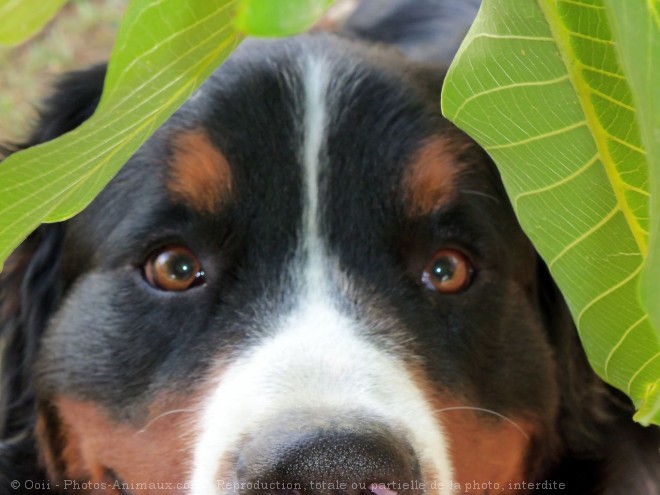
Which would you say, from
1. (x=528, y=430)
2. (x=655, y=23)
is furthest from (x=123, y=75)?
(x=528, y=430)

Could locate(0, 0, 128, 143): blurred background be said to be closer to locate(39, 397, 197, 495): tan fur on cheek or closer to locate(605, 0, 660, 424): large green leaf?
locate(39, 397, 197, 495): tan fur on cheek

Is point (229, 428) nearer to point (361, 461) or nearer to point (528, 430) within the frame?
point (361, 461)

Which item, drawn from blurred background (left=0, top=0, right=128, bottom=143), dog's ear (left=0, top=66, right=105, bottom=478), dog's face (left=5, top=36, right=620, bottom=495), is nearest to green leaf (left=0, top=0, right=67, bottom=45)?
dog's face (left=5, top=36, right=620, bottom=495)

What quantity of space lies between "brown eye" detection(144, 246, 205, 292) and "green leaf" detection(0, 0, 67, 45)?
4.38 feet

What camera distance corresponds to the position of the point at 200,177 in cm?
Result: 177

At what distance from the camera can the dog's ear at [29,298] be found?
2.13m

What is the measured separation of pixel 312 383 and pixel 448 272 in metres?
0.52

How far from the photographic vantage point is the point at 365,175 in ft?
5.95

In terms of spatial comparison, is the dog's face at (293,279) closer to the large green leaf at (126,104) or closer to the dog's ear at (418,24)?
the dog's ear at (418,24)

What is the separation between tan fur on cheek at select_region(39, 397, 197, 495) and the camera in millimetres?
1689

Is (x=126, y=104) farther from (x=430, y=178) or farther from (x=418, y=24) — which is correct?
(x=418, y=24)

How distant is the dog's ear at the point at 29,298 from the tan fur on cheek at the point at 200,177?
1.50ft

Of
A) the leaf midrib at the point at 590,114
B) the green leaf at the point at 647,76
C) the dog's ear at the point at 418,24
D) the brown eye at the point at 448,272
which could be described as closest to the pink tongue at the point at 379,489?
the brown eye at the point at 448,272

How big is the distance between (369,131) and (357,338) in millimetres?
459
